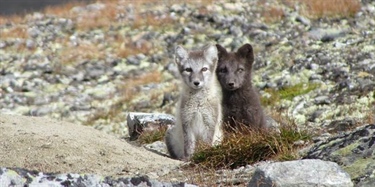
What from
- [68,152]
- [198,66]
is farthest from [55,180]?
[198,66]

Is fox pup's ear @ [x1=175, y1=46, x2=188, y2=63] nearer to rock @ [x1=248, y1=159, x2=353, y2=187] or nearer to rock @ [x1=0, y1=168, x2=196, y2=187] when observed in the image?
rock @ [x1=248, y1=159, x2=353, y2=187]

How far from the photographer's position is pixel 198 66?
10.8 metres

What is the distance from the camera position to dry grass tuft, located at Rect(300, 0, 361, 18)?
2481 cm

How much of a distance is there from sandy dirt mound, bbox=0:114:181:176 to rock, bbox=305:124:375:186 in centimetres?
177

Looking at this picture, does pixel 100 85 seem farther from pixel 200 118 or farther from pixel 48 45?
pixel 200 118

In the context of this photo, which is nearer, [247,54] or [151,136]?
[247,54]

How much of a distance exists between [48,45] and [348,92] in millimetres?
12997

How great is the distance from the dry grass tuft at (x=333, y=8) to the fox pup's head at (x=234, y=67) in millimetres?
13800

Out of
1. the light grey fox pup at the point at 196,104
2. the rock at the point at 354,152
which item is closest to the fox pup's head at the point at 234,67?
the light grey fox pup at the point at 196,104

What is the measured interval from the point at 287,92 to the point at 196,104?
6.71 m

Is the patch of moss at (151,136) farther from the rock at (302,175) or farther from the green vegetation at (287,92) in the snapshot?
the rock at (302,175)

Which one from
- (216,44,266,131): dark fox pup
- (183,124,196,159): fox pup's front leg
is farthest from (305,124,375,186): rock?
(216,44,266,131): dark fox pup

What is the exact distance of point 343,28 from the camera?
2278cm

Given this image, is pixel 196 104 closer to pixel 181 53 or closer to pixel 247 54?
pixel 181 53
